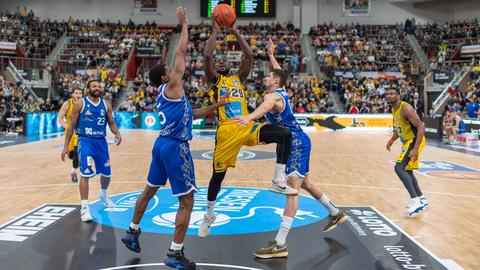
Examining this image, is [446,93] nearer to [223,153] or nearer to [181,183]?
[223,153]

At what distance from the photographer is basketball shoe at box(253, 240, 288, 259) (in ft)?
15.1

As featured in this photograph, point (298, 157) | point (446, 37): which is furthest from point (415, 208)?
point (446, 37)

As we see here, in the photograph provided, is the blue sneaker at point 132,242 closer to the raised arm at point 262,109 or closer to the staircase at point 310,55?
the raised arm at point 262,109

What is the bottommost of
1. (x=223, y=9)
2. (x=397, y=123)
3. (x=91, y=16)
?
(x=397, y=123)

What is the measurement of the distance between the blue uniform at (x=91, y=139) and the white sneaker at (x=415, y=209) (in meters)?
4.24

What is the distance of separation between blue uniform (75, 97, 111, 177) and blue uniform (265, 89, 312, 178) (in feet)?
8.14

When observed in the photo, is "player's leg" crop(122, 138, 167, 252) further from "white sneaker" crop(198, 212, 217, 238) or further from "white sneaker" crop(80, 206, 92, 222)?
"white sneaker" crop(80, 206, 92, 222)

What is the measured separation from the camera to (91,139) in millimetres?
6242

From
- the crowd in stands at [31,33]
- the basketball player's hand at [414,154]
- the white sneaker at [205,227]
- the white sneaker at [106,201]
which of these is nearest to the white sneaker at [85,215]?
the white sneaker at [106,201]

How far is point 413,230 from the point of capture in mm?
5719

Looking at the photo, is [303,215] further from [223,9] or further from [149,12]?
[149,12]

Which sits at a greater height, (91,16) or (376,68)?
(91,16)

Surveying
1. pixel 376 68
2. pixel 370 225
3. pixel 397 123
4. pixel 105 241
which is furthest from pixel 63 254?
pixel 376 68

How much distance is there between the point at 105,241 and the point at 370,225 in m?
3.26
